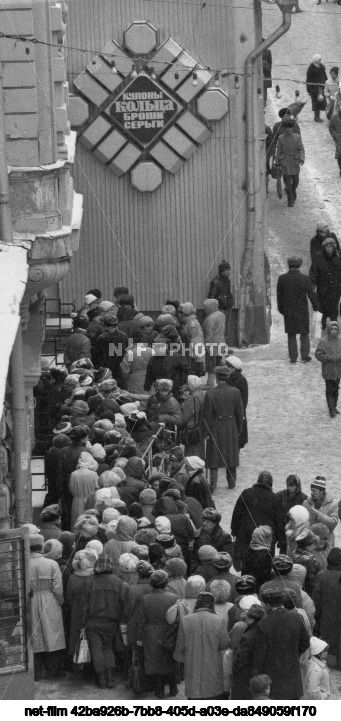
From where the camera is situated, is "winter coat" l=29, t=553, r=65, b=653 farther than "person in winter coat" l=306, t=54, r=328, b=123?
No

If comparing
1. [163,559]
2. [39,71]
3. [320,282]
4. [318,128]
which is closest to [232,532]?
[163,559]

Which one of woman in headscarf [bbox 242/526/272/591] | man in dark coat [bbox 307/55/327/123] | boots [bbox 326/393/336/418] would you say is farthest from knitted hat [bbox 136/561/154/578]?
man in dark coat [bbox 307/55/327/123]

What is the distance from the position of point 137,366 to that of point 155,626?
7412 mm

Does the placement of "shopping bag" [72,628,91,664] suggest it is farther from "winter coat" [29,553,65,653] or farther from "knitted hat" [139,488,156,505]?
"knitted hat" [139,488,156,505]

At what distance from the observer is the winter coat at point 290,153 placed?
107ft

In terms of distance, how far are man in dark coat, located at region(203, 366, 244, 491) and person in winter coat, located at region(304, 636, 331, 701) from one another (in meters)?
6.39

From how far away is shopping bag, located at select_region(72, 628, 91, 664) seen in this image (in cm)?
1834

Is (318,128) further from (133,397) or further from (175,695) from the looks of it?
(175,695)

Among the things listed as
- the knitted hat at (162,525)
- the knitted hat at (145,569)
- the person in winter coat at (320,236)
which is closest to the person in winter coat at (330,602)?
the knitted hat at (162,525)

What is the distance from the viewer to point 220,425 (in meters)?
23.6

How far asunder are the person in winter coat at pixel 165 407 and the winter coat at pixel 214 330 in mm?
4143

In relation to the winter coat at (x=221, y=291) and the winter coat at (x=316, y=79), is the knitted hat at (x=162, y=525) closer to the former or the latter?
the winter coat at (x=221, y=291)

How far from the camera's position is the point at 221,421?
23.6 meters

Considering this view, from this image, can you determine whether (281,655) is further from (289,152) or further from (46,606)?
(289,152)
